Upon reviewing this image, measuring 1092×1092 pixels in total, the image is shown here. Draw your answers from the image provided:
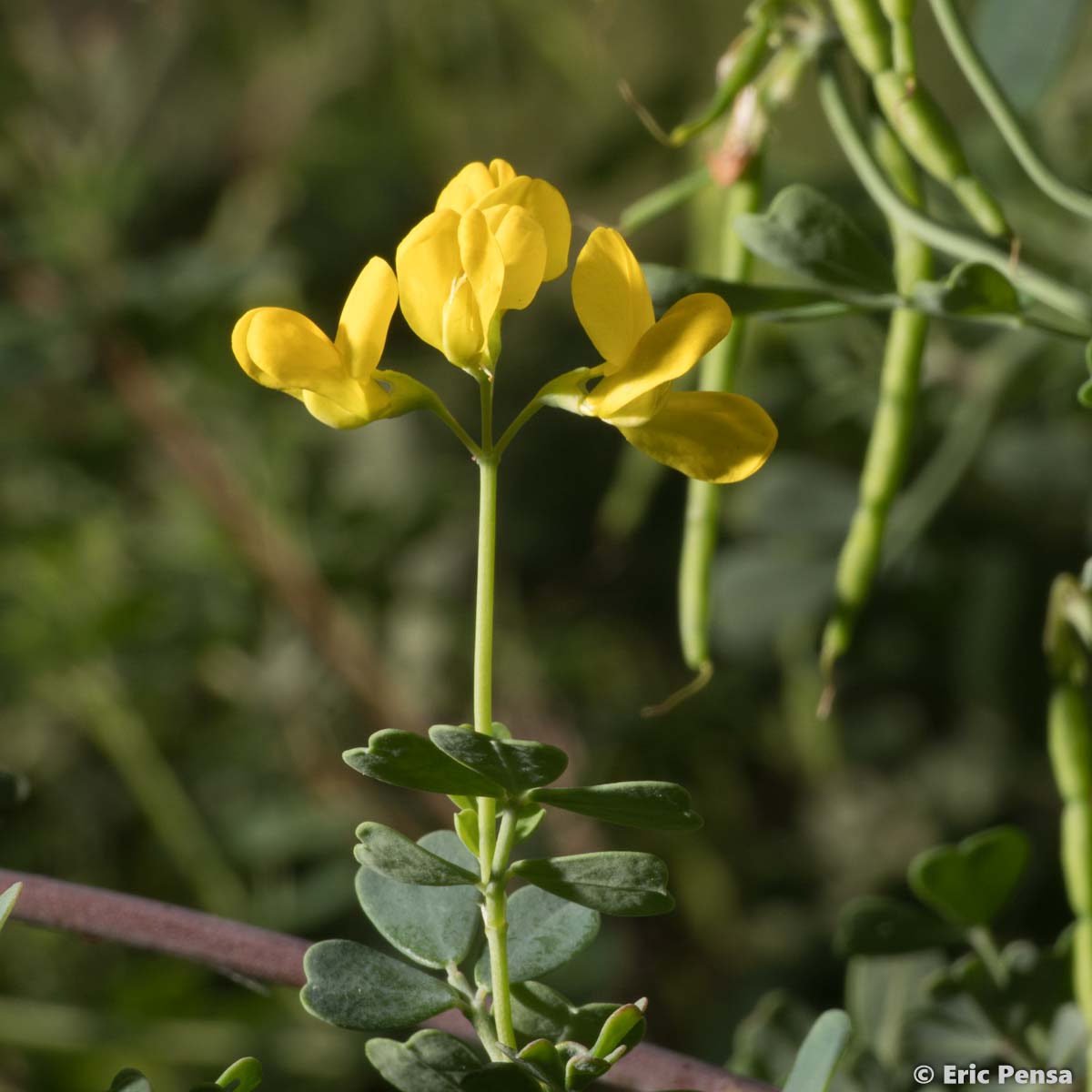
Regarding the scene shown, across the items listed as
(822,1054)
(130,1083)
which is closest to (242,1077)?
(130,1083)

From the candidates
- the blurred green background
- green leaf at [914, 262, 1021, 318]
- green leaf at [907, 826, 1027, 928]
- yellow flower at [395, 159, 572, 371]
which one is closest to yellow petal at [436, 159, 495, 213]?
yellow flower at [395, 159, 572, 371]

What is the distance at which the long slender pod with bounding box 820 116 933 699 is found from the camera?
1.26 ft

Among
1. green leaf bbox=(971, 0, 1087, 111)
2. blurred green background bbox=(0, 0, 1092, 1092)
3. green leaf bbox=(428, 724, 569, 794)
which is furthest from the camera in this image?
→ blurred green background bbox=(0, 0, 1092, 1092)

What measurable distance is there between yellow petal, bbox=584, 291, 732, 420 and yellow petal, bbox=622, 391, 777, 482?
1 cm

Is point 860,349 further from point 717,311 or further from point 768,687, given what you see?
point 717,311

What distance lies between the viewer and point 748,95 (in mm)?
407

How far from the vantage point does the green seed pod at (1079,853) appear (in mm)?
405

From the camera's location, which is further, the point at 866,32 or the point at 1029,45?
the point at 1029,45

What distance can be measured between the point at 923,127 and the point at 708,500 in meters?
0.13

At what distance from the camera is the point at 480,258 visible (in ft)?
0.92

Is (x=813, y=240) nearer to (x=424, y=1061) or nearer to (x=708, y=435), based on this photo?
(x=708, y=435)

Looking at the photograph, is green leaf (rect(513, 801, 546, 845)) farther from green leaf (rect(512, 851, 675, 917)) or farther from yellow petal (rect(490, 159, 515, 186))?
yellow petal (rect(490, 159, 515, 186))

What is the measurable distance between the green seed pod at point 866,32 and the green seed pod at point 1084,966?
264 millimetres

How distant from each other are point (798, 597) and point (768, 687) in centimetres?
21
